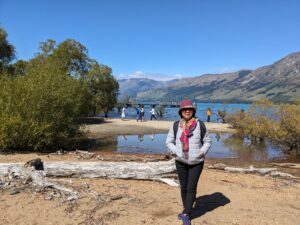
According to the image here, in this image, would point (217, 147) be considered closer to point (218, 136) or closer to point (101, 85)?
point (218, 136)

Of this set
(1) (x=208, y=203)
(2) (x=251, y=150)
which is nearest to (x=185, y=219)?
(1) (x=208, y=203)

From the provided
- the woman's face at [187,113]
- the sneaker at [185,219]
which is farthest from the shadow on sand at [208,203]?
the woman's face at [187,113]

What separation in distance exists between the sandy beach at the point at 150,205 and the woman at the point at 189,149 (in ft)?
2.15

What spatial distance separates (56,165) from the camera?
10.4m

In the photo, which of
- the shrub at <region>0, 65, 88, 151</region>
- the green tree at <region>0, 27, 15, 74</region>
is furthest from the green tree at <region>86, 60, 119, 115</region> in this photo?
the shrub at <region>0, 65, 88, 151</region>

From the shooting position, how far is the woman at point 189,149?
22.6 feet

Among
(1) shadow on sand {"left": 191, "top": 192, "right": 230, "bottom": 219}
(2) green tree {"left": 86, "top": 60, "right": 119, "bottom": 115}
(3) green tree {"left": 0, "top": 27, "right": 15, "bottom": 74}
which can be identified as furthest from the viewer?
(2) green tree {"left": 86, "top": 60, "right": 119, "bottom": 115}

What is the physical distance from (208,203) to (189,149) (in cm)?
231

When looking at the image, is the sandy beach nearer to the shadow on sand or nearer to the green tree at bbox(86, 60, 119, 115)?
the shadow on sand

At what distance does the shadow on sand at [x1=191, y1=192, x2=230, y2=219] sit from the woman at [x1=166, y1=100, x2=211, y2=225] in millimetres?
800

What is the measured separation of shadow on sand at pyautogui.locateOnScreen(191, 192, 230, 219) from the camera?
7.87m

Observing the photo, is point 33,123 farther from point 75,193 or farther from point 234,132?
point 234,132

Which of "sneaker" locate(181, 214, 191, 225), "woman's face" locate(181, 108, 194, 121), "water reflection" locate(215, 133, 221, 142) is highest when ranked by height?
"woman's face" locate(181, 108, 194, 121)

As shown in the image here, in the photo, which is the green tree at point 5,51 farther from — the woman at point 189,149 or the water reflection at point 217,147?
the woman at point 189,149
